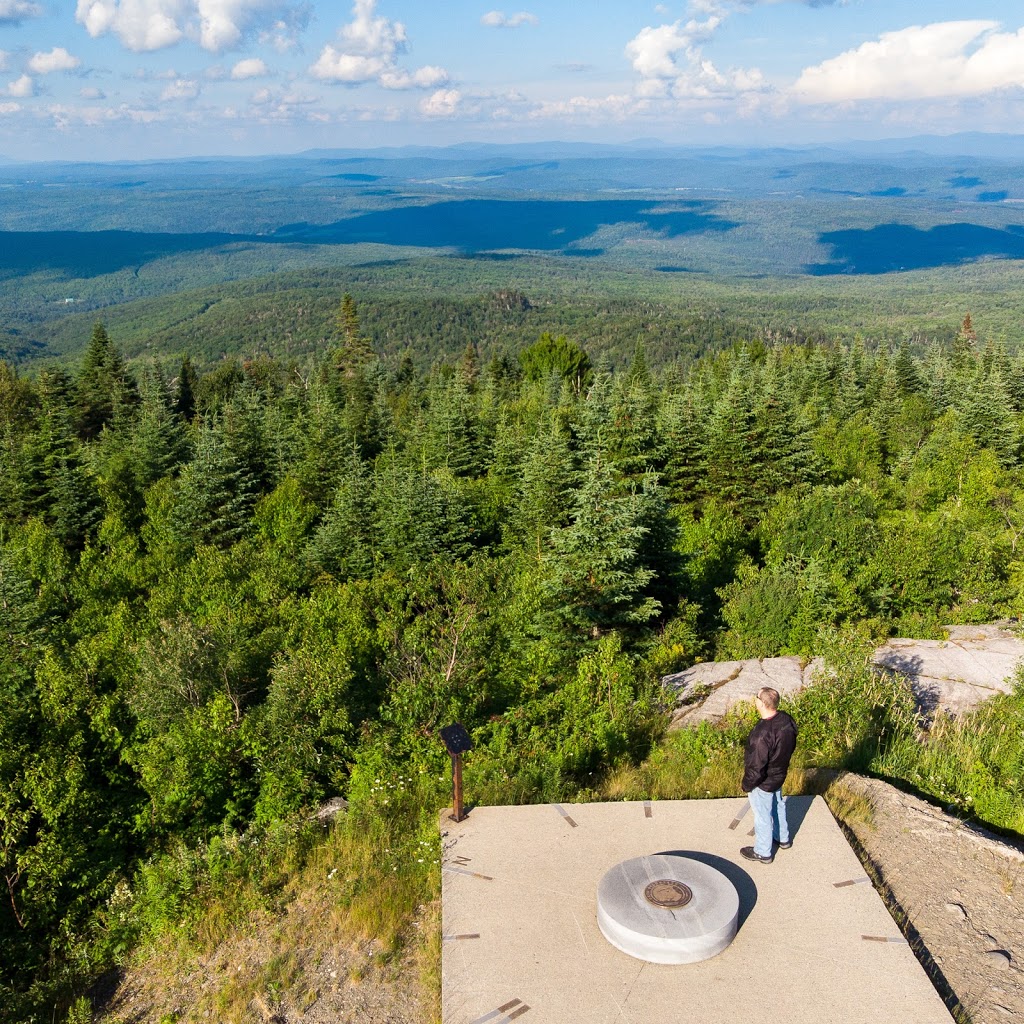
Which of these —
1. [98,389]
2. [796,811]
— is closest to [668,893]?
[796,811]

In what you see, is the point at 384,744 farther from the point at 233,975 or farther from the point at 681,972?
the point at 681,972

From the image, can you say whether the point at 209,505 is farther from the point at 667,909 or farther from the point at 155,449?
the point at 667,909

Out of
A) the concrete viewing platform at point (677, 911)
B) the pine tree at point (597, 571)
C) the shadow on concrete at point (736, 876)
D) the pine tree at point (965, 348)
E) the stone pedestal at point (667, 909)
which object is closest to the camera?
the concrete viewing platform at point (677, 911)

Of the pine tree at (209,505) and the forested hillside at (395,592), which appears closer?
the forested hillside at (395,592)

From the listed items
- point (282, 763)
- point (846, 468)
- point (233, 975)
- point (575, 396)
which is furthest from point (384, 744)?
point (575, 396)

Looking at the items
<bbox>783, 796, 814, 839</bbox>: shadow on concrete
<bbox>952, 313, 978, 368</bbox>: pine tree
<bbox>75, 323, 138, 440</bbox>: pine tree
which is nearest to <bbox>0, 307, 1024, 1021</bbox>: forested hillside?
<bbox>783, 796, 814, 839</bbox>: shadow on concrete

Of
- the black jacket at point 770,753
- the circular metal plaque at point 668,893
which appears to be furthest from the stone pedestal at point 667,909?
the black jacket at point 770,753

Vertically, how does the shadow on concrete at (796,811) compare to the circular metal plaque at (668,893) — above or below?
below

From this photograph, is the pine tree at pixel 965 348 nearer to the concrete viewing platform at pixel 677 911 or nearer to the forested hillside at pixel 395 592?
the forested hillside at pixel 395 592
